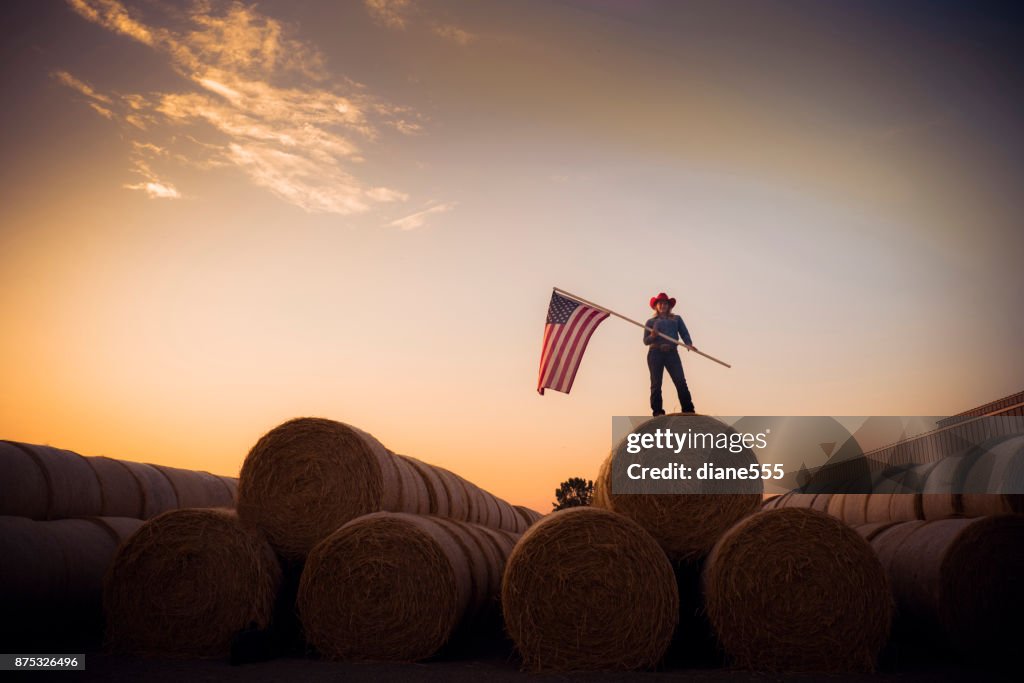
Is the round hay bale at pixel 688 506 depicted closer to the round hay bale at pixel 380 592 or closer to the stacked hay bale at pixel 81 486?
the round hay bale at pixel 380 592

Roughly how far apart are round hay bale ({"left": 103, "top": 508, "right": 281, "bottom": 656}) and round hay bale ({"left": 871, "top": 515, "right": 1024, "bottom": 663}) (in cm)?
576

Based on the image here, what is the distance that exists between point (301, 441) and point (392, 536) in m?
1.45

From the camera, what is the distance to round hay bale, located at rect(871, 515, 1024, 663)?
619 cm

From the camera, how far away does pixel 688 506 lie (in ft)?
22.6

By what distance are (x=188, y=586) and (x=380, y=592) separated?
1742 millimetres

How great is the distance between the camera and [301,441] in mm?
7195

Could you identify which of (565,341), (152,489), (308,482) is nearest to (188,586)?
(308,482)

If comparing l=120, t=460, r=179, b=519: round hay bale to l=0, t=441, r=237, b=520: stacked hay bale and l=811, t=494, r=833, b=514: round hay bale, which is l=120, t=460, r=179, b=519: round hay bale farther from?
l=811, t=494, r=833, b=514: round hay bale

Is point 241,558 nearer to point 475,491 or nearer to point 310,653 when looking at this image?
point 310,653

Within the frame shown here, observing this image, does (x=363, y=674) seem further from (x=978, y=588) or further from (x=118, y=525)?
(x=978, y=588)

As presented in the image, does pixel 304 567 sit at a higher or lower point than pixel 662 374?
lower

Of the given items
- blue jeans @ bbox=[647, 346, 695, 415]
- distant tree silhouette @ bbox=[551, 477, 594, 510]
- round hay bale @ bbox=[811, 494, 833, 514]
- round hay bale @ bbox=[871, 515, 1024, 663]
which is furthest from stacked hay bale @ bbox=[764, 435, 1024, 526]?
distant tree silhouette @ bbox=[551, 477, 594, 510]

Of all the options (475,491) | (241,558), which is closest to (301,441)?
(241,558)

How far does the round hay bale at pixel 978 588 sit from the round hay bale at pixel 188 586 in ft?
18.9
